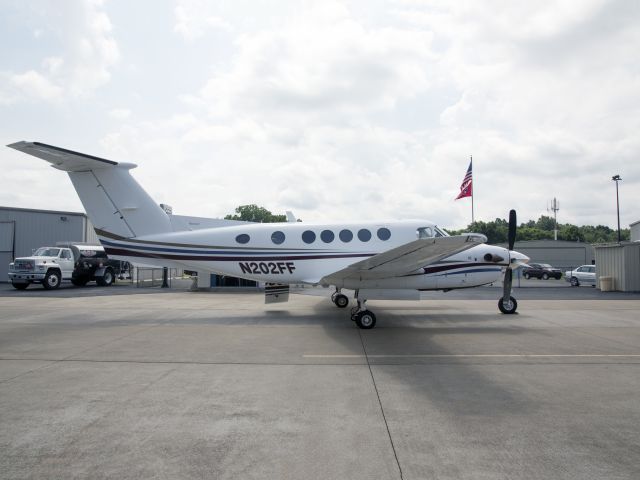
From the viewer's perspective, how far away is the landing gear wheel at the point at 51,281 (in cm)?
2467

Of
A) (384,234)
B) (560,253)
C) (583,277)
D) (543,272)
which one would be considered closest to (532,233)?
(560,253)

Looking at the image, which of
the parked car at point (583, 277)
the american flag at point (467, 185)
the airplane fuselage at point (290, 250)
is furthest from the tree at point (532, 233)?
the airplane fuselage at point (290, 250)

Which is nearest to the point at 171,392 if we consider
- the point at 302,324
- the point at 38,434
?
the point at 38,434

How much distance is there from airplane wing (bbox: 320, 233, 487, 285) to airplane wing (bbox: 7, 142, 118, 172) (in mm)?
7100

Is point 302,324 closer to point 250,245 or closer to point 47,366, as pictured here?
point 250,245

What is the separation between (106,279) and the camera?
2923 cm

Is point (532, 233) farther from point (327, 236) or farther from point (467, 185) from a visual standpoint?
point (327, 236)

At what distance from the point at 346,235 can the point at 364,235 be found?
1.81 ft

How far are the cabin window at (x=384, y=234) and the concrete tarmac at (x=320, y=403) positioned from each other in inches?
132

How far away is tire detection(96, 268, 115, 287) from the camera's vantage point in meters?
29.0

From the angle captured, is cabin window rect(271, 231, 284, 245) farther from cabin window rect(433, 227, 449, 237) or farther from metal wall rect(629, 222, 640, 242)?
metal wall rect(629, 222, 640, 242)

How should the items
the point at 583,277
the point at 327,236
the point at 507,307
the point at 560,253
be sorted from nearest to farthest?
the point at 327,236 < the point at 507,307 < the point at 583,277 < the point at 560,253

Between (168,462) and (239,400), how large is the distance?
1681mm

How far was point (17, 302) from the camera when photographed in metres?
17.3
